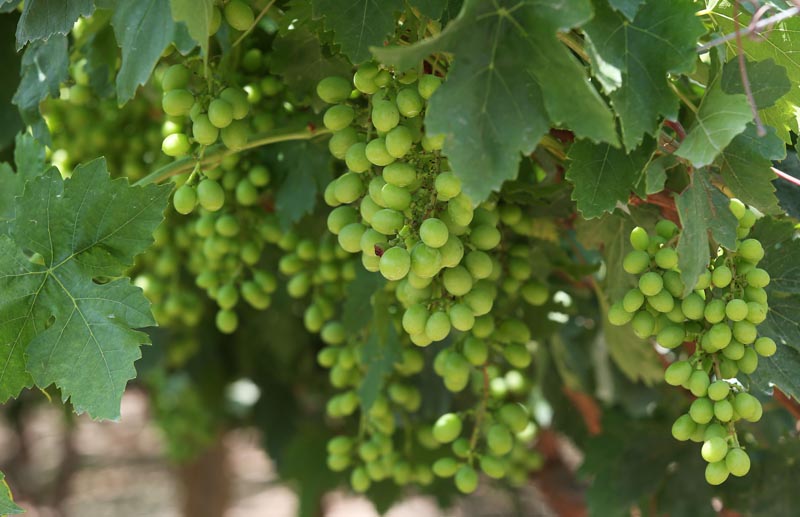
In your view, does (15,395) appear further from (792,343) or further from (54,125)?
(792,343)

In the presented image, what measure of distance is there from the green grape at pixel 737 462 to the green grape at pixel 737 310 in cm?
16

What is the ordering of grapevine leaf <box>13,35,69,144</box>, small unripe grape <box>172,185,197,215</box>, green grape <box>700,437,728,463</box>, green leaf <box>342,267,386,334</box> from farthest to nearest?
green leaf <box>342,267,386,334</box> < grapevine leaf <box>13,35,69,144</box> < small unripe grape <box>172,185,197,215</box> < green grape <box>700,437,728,463</box>

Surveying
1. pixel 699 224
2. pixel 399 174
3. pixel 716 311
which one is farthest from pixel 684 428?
pixel 399 174

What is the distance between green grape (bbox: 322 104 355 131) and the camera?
115 cm

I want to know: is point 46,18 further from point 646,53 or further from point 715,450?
point 715,450

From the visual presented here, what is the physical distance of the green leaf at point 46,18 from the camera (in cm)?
113

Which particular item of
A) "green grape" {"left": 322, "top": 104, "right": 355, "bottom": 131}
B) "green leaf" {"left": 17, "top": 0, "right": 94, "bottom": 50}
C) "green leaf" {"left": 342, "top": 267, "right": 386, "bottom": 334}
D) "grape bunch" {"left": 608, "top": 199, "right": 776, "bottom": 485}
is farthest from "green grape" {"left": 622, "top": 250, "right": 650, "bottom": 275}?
"green leaf" {"left": 17, "top": 0, "right": 94, "bottom": 50}

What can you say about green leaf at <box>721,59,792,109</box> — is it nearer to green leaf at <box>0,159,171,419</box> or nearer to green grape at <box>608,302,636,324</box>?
green grape at <box>608,302,636,324</box>

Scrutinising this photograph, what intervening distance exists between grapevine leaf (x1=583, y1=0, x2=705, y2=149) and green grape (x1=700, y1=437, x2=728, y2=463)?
363 mm

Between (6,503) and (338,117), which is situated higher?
(338,117)

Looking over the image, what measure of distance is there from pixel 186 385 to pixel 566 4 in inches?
115

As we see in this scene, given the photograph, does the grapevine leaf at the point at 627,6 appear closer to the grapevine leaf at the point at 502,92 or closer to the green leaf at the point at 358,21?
the grapevine leaf at the point at 502,92

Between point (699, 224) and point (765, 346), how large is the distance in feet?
0.58

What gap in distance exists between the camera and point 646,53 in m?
1.00
